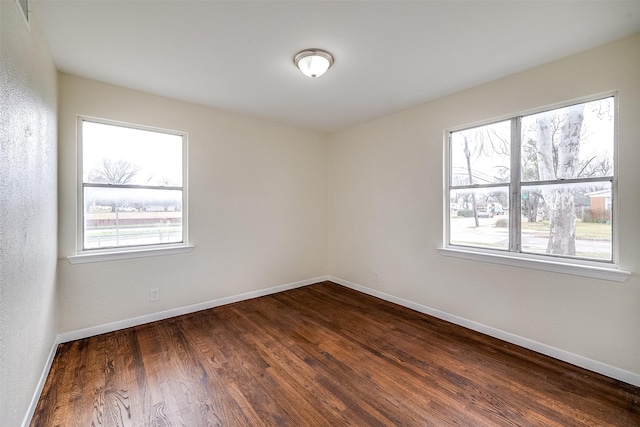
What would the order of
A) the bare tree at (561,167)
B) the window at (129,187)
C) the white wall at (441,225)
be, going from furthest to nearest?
the window at (129,187) → the bare tree at (561,167) → the white wall at (441,225)

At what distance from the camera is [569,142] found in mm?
2318

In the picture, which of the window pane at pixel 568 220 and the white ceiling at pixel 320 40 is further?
the window pane at pixel 568 220

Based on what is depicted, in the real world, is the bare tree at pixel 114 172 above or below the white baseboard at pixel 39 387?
above

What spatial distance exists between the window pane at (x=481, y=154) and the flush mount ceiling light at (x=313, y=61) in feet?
5.82

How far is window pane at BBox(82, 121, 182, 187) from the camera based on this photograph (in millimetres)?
2707

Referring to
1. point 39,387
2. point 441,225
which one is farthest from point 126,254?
point 441,225

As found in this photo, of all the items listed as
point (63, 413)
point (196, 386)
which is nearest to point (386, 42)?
point (196, 386)

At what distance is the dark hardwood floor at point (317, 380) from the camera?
1674 millimetres

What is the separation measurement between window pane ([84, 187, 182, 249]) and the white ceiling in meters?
1.15

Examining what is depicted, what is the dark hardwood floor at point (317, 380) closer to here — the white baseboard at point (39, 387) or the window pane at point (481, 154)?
the white baseboard at point (39, 387)

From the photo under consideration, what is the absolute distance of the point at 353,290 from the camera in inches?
164

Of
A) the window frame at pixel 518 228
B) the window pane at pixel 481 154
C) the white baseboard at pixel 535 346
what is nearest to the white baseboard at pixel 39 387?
the white baseboard at pixel 535 346

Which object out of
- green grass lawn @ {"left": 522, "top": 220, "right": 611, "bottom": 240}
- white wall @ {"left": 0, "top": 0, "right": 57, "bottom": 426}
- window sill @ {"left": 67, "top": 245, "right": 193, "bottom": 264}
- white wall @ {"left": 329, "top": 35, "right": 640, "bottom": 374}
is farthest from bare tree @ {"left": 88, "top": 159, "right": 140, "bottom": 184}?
green grass lawn @ {"left": 522, "top": 220, "right": 611, "bottom": 240}

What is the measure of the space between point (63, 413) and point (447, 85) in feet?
13.5
